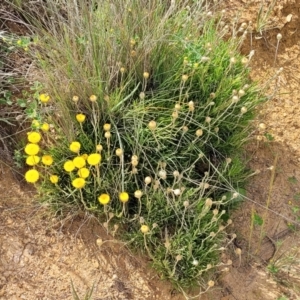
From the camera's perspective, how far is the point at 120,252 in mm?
1909

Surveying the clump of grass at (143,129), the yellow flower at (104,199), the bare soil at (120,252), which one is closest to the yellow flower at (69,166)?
the clump of grass at (143,129)

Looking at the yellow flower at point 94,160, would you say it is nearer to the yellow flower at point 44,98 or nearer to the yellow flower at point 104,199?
the yellow flower at point 104,199

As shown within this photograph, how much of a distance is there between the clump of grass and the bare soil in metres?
0.09

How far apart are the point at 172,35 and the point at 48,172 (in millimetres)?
786

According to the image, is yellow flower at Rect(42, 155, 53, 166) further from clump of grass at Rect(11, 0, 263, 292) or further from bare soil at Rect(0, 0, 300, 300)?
bare soil at Rect(0, 0, 300, 300)

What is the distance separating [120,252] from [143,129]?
510mm

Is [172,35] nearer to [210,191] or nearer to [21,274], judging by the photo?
[210,191]

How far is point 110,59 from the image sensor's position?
6.35 ft

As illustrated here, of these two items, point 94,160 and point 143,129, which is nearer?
point 94,160

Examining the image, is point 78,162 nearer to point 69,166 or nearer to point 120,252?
point 69,166

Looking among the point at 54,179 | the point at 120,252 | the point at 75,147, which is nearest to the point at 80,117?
the point at 75,147

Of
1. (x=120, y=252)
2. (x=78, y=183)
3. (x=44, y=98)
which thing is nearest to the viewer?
(x=78, y=183)

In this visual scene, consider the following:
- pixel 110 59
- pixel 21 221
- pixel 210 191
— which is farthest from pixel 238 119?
pixel 21 221

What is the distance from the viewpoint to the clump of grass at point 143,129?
1812 mm
